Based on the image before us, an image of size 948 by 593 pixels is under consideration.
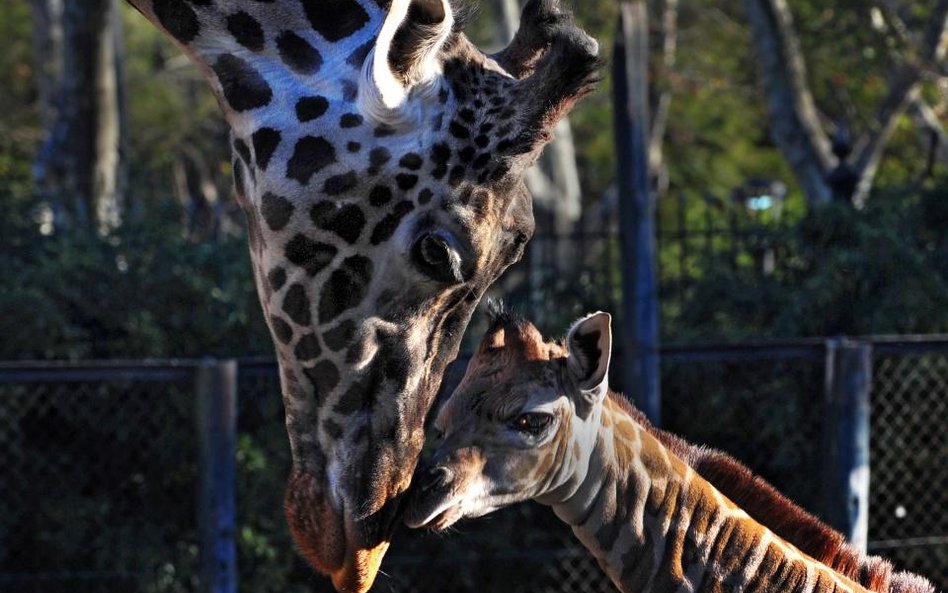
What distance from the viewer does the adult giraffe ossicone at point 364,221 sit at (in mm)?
2184

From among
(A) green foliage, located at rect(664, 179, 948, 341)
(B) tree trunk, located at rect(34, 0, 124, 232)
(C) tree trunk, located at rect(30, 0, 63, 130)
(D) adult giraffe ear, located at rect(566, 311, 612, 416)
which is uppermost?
(D) adult giraffe ear, located at rect(566, 311, 612, 416)

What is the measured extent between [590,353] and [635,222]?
339 centimetres

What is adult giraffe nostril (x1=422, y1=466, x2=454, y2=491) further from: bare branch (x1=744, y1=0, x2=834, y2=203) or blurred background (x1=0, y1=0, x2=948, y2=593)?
bare branch (x1=744, y1=0, x2=834, y2=203)

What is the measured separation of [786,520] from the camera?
340 centimetres

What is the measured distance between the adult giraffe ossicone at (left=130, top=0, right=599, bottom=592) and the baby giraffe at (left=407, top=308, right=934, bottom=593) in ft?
3.00

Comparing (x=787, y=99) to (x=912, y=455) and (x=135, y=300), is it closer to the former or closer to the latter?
(x=912, y=455)

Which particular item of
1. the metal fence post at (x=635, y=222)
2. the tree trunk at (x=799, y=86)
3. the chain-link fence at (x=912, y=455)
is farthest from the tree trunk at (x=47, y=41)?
the chain-link fence at (x=912, y=455)

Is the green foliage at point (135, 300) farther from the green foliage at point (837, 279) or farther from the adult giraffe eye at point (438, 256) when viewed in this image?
the adult giraffe eye at point (438, 256)

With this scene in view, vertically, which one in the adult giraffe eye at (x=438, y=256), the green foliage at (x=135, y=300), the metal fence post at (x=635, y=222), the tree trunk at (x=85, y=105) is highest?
the adult giraffe eye at (x=438, y=256)

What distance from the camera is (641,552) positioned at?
10.7 ft

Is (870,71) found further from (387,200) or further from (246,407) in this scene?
(387,200)

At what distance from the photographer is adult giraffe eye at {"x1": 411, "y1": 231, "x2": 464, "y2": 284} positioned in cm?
215

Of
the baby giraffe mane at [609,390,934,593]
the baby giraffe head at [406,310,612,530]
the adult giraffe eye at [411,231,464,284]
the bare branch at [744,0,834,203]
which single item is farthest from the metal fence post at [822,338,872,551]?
the bare branch at [744,0,834,203]

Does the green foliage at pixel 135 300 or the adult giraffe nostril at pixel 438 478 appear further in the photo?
the green foliage at pixel 135 300
